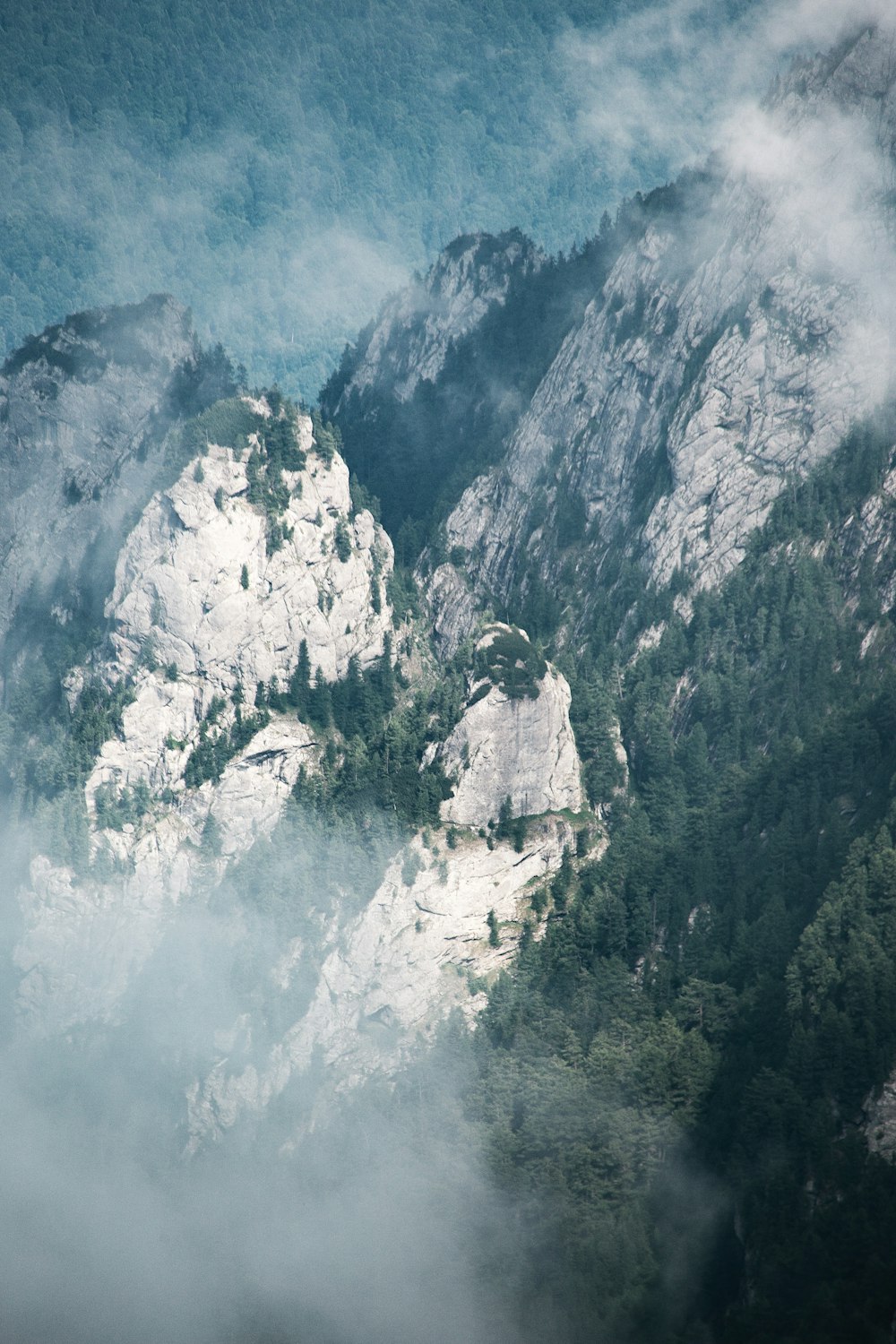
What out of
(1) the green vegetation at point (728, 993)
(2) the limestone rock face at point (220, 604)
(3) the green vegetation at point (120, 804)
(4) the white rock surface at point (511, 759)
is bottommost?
(1) the green vegetation at point (728, 993)

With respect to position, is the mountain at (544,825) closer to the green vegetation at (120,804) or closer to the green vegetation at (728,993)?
the green vegetation at (728,993)

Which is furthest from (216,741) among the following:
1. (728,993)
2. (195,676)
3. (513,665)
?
(728,993)

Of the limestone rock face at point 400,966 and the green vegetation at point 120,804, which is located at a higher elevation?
the green vegetation at point 120,804

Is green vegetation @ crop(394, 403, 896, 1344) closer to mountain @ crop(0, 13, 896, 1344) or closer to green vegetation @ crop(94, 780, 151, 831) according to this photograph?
mountain @ crop(0, 13, 896, 1344)

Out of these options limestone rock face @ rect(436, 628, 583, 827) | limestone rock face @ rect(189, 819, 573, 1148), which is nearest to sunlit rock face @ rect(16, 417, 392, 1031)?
limestone rock face @ rect(189, 819, 573, 1148)

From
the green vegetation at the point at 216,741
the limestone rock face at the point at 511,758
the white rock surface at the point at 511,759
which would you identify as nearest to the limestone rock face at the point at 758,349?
the limestone rock face at the point at 511,758

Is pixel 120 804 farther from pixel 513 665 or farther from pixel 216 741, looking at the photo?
pixel 513 665
